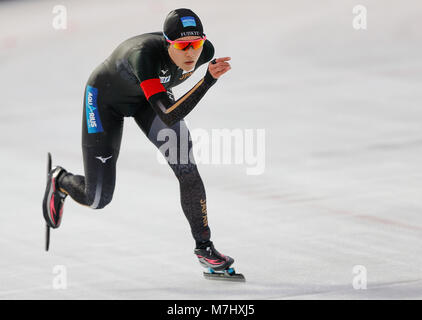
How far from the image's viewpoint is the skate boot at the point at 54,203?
22.0 ft

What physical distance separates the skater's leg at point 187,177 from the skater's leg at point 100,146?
0.83 feet

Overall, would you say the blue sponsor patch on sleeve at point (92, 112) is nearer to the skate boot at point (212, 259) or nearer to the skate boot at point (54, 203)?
the skate boot at point (54, 203)

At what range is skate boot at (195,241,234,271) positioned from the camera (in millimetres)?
5832

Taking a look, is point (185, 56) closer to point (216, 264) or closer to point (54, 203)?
point (216, 264)

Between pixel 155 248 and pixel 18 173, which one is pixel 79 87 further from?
pixel 155 248

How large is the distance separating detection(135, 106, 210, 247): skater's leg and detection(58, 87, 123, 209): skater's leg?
253 mm

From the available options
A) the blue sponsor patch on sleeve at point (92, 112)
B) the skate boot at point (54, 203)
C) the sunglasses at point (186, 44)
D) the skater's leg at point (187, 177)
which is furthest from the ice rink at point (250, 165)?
the sunglasses at point (186, 44)

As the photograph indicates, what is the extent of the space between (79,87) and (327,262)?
7.44m

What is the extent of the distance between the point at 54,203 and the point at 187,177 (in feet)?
4.48

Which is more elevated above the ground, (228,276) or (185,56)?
(185,56)

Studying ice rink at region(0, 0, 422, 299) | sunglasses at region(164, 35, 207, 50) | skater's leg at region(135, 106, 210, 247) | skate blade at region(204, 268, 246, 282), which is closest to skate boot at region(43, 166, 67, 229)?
ice rink at region(0, 0, 422, 299)

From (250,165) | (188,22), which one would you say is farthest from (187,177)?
(250,165)

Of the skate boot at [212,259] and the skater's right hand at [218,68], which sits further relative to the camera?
the skate boot at [212,259]

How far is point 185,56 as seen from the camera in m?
5.60
